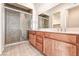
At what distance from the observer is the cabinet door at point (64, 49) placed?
1383 mm

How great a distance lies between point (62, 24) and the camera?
86.7 inches

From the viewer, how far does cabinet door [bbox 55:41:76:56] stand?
4.54ft

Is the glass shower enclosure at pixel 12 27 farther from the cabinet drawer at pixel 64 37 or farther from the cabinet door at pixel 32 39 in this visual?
the cabinet drawer at pixel 64 37

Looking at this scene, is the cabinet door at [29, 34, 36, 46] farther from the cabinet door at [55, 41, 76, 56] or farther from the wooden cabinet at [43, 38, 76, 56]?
the cabinet door at [55, 41, 76, 56]

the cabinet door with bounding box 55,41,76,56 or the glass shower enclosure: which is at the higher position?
the glass shower enclosure

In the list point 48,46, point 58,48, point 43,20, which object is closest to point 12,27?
point 43,20

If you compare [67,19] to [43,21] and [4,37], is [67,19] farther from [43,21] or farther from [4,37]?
[4,37]

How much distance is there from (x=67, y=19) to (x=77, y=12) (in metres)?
0.28

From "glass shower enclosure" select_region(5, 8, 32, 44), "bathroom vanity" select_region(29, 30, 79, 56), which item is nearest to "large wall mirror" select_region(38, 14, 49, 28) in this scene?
"bathroom vanity" select_region(29, 30, 79, 56)

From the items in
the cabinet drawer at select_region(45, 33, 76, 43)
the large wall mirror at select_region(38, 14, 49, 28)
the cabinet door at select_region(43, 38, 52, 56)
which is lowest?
the cabinet door at select_region(43, 38, 52, 56)

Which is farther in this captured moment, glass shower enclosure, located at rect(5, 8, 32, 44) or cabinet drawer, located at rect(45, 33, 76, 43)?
glass shower enclosure, located at rect(5, 8, 32, 44)

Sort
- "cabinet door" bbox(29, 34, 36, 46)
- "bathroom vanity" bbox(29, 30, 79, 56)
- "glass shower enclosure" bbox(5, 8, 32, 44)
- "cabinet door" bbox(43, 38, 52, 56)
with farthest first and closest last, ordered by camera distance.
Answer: "cabinet door" bbox(29, 34, 36, 46), "glass shower enclosure" bbox(5, 8, 32, 44), "cabinet door" bbox(43, 38, 52, 56), "bathroom vanity" bbox(29, 30, 79, 56)

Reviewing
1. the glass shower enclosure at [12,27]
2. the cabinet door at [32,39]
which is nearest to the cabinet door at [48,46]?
the glass shower enclosure at [12,27]

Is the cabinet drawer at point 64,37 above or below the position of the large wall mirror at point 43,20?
below
